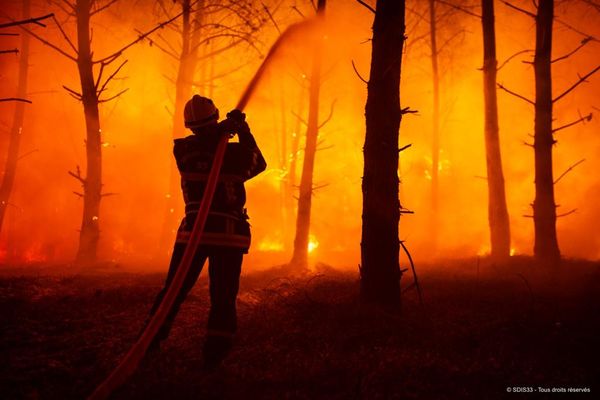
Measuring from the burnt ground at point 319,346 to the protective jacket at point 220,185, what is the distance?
1141mm

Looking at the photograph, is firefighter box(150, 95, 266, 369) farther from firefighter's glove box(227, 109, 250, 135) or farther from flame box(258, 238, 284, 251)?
flame box(258, 238, 284, 251)

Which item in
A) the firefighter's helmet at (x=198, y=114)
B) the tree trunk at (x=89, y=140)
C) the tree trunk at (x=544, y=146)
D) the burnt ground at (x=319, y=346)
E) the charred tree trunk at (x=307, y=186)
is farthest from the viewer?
the charred tree trunk at (x=307, y=186)

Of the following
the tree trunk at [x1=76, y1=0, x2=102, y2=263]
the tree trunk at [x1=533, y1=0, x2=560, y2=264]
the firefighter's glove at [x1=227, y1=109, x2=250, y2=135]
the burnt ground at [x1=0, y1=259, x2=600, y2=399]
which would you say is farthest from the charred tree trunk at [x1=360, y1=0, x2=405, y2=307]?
the tree trunk at [x1=76, y1=0, x2=102, y2=263]

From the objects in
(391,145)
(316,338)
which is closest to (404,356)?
(316,338)

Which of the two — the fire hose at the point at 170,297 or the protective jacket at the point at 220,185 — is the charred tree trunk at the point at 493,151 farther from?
the fire hose at the point at 170,297

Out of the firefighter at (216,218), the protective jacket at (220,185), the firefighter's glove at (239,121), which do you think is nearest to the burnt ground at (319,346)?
the firefighter at (216,218)

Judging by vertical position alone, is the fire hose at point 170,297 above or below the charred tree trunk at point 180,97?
below

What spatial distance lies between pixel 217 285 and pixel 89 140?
984 cm

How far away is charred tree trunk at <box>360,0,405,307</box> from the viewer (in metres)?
4.43

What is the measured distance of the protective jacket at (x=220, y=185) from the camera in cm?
347

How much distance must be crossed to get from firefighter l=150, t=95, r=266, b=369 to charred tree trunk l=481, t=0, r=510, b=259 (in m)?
9.91

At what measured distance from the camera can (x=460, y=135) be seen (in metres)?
26.2

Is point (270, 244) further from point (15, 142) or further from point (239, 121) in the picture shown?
point (239, 121)

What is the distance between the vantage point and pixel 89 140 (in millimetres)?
11000
